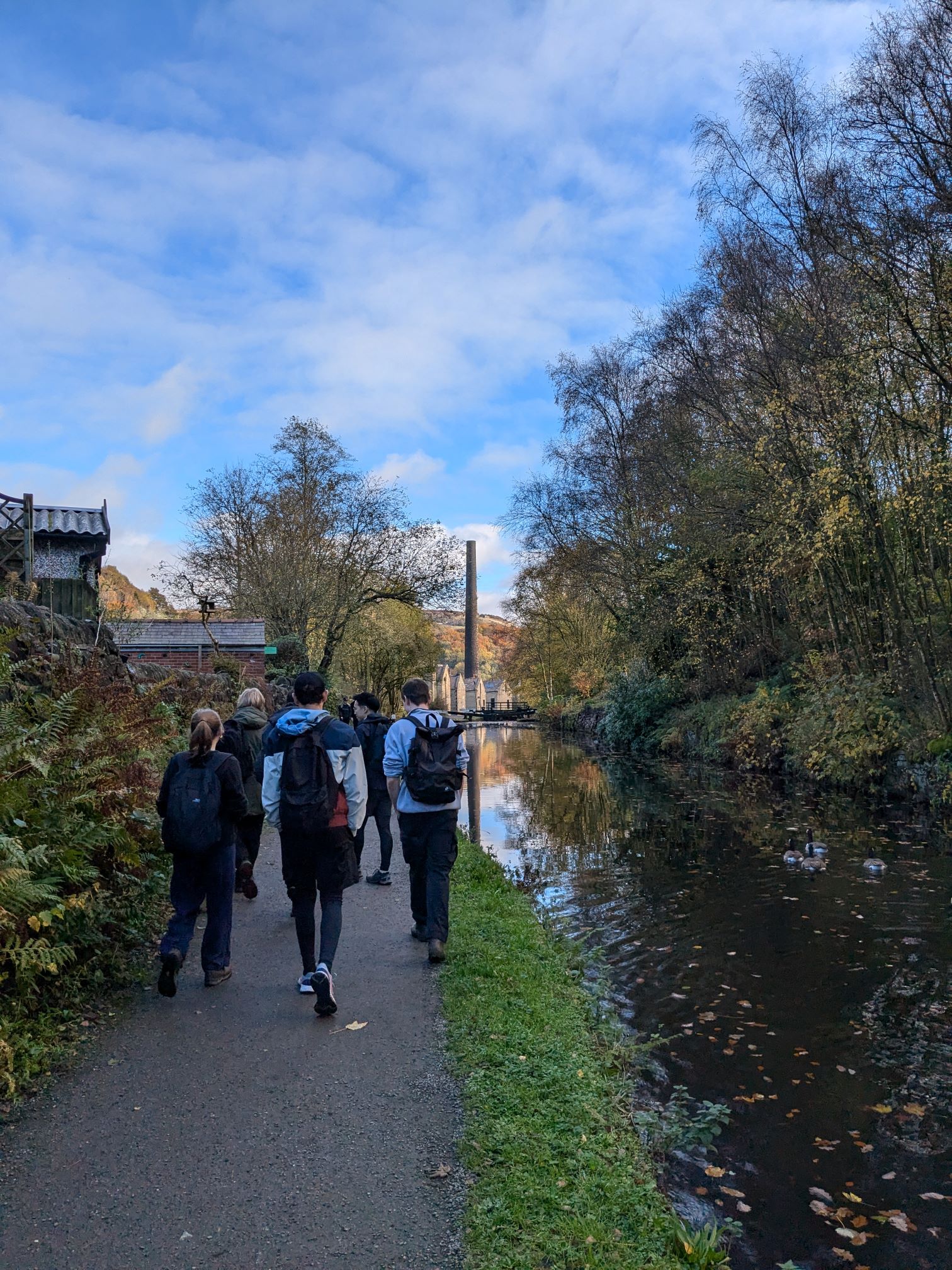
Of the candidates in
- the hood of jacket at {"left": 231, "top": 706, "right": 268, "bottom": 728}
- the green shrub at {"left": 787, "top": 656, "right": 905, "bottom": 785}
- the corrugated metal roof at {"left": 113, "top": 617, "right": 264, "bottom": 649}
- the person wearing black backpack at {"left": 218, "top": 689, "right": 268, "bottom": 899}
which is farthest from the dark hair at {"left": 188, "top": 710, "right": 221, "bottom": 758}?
the corrugated metal roof at {"left": 113, "top": 617, "right": 264, "bottom": 649}

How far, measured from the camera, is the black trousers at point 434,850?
21.0 feet

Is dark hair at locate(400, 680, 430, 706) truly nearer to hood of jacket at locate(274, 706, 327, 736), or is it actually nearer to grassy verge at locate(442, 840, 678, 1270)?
hood of jacket at locate(274, 706, 327, 736)

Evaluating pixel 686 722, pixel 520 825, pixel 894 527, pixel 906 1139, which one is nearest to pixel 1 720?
pixel 906 1139

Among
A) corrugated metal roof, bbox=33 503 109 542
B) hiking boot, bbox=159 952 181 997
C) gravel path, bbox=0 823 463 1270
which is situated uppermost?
corrugated metal roof, bbox=33 503 109 542

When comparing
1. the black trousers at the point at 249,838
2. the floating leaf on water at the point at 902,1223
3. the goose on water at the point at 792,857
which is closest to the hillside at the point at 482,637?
the goose on water at the point at 792,857

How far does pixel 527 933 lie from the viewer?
7.61 m

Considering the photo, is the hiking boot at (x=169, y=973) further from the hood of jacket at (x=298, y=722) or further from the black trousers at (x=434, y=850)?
the black trousers at (x=434, y=850)

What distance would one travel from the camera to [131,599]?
31.8m

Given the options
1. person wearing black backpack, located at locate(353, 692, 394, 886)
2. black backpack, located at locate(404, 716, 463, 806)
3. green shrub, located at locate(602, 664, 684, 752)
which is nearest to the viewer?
black backpack, located at locate(404, 716, 463, 806)

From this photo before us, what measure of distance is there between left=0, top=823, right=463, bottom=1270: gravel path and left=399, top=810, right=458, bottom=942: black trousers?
0.71m

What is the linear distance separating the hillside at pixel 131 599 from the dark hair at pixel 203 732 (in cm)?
962

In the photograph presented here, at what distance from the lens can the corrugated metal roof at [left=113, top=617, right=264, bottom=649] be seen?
819 inches

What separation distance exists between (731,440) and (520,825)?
9.26 meters

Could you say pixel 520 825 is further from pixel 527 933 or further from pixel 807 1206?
pixel 807 1206
